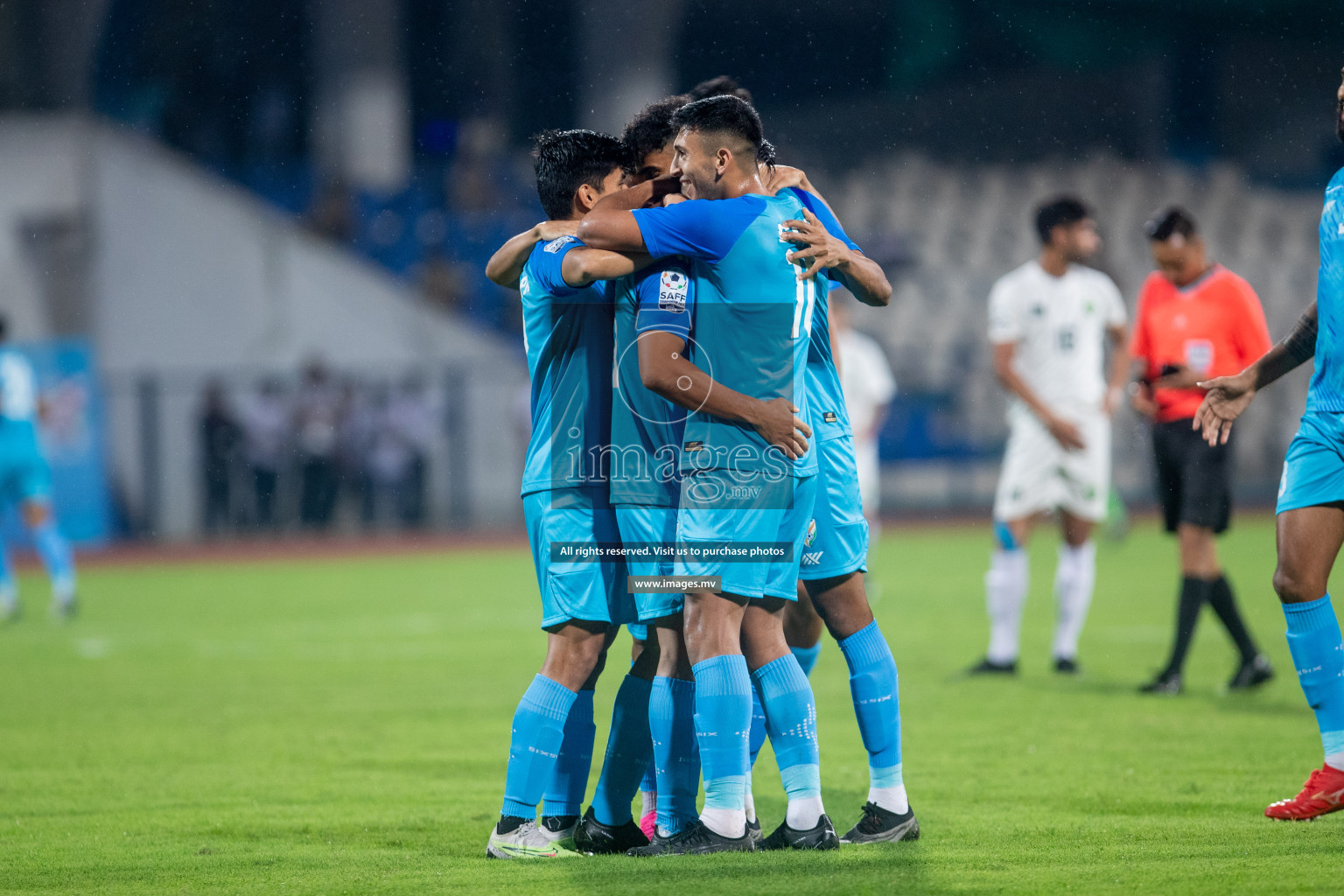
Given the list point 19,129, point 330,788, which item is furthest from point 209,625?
point 19,129

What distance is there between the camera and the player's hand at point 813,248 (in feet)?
12.8

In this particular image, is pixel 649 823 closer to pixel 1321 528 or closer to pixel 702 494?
pixel 702 494

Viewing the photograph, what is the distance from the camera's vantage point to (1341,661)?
423cm

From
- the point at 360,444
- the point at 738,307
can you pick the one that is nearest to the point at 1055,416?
the point at 738,307

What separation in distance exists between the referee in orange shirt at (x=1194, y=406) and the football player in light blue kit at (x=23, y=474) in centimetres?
896

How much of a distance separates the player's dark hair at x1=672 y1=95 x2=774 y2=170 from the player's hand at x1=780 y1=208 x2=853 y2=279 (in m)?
0.24

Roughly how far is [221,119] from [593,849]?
2099 centimetres

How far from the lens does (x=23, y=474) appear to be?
38.3 ft

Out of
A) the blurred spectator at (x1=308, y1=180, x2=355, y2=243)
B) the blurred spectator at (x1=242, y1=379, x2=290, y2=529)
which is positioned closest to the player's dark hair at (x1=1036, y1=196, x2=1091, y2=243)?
the blurred spectator at (x1=242, y1=379, x2=290, y2=529)

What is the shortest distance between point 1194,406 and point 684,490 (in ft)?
14.3

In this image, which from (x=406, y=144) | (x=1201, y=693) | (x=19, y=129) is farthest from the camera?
(x=406, y=144)

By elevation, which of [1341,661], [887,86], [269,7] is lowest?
[1341,661]

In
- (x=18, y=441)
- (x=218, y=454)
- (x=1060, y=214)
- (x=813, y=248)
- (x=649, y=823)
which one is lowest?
(x=649, y=823)

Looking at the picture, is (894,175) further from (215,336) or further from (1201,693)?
(1201,693)
